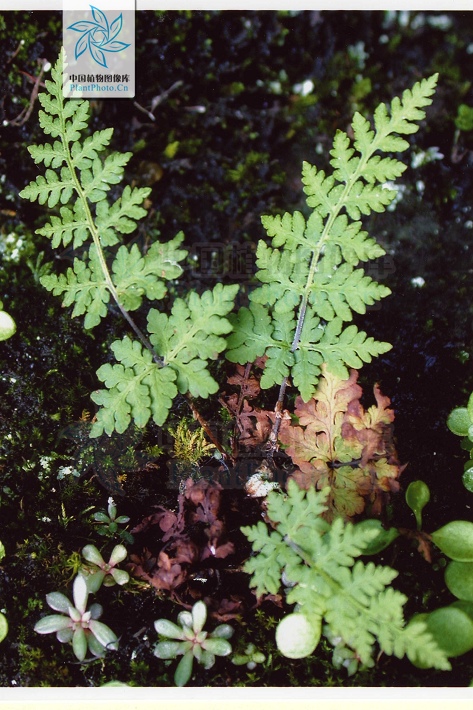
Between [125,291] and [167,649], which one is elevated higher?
[125,291]

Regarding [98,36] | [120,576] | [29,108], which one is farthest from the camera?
[29,108]

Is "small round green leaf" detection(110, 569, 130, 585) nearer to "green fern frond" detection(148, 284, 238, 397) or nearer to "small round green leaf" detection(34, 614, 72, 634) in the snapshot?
"small round green leaf" detection(34, 614, 72, 634)

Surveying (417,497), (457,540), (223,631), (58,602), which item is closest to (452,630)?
(457,540)

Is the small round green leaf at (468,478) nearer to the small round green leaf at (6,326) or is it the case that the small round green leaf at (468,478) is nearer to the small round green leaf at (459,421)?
the small round green leaf at (459,421)

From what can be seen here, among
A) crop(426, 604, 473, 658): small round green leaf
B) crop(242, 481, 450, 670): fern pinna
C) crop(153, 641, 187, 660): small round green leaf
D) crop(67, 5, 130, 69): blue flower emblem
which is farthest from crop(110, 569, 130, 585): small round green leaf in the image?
crop(67, 5, 130, 69): blue flower emblem

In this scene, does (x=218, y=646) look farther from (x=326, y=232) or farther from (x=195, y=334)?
(x=326, y=232)

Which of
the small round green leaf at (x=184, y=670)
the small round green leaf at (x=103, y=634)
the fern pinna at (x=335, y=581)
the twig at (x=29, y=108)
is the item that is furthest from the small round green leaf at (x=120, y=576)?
the twig at (x=29, y=108)

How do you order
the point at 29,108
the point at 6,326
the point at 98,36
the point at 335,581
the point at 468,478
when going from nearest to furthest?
the point at 335,581 → the point at 468,478 → the point at 6,326 → the point at 98,36 → the point at 29,108
